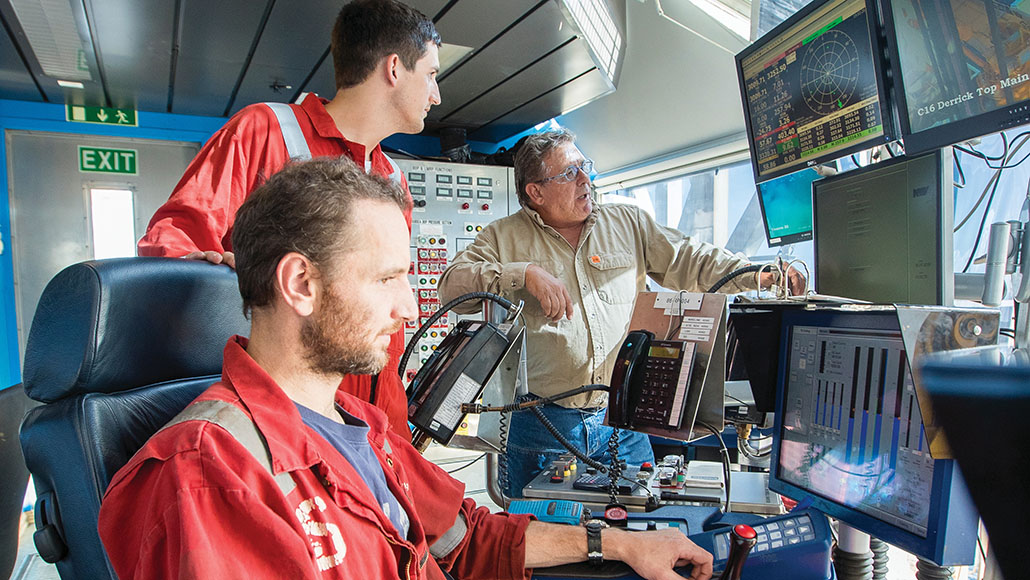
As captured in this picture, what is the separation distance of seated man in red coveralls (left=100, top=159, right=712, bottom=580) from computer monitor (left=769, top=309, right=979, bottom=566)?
0.26 metres

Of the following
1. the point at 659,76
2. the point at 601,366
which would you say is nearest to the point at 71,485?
the point at 601,366

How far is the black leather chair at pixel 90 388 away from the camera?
0.83 meters

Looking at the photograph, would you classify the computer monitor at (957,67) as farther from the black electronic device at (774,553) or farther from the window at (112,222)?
the window at (112,222)

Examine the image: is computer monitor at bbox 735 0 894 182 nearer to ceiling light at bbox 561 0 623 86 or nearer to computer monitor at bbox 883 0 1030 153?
computer monitor at bbox 883 0 1030 153

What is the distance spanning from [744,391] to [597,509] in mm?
530

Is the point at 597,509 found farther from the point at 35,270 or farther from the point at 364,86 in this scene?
the point at 35,270

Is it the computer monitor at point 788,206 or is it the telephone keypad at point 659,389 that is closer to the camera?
the telephone keypad at point 659,389

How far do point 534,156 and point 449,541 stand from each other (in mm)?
1300

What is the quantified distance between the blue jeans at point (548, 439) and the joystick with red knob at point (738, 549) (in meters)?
0.82

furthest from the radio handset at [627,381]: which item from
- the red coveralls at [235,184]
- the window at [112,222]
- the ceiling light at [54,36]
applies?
the window at [112,222]

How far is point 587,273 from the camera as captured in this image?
1.94 metres

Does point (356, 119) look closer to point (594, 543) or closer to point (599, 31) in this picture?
point (594, 543)

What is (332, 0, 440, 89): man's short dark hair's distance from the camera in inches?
64.2

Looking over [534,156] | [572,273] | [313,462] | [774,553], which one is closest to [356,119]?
[534,156]
